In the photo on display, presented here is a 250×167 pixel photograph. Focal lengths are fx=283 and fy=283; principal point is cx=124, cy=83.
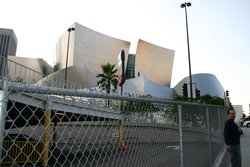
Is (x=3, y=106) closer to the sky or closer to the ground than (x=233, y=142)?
closer to the sky

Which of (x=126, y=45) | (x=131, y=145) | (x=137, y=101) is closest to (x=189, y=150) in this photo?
(x=131, y=145)

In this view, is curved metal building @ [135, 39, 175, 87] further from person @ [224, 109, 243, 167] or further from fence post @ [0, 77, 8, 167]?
fence post @ [0, 77, 8, 167]

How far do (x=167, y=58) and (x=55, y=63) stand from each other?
37.0m

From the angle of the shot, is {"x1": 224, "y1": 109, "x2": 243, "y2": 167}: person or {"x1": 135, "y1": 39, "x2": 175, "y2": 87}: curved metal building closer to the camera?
{"x1": 224, "y1": 109, "x2": 243, "y2": 167}: person

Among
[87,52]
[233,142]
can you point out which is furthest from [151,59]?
[233,142]

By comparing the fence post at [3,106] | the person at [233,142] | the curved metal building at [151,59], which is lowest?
the person at [233,142]

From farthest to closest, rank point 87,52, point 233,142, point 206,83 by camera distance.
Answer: point 206,83, point 87,52, point 233,142

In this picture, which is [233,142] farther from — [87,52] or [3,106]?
[87,52]

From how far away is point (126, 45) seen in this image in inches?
3364

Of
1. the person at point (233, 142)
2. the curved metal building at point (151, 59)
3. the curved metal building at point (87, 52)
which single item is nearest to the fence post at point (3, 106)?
the person at point (233, 142)

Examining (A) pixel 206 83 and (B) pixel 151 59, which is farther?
(B) pixel 151 59

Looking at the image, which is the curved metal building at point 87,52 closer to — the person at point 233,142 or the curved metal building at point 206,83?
the curved metal building at point 206,83

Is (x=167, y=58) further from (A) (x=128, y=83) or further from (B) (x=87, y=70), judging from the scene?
(B) (x=87, y=70)

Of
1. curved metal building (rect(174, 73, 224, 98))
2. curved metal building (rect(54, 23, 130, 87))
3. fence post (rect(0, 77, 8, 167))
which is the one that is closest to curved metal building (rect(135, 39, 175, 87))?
curved metal building (rect(54, 23, 130, 87))
